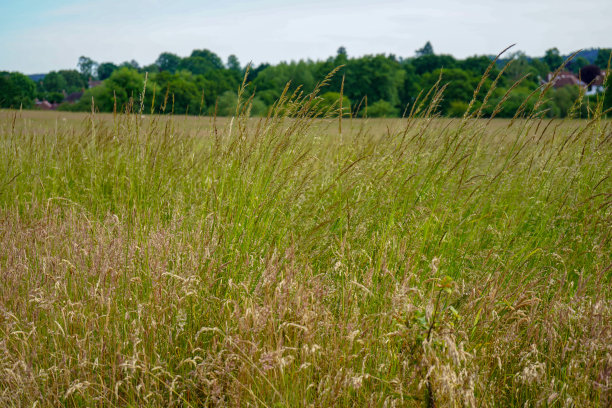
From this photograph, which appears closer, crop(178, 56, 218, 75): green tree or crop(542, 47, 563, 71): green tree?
crop(542, 47, 563, 71): green tree

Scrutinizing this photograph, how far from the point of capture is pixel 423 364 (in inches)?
61.4

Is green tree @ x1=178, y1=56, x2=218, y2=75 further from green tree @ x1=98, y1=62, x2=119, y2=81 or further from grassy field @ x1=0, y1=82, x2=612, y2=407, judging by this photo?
grassy field @ x1=0, y1=82, x2=612, y2=407

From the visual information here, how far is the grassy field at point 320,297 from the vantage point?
5.65 feet

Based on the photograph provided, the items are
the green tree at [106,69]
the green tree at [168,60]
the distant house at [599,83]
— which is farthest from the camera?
the green tree at [168,60]

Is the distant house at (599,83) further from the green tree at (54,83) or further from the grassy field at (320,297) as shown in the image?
the green tree at (54,83)

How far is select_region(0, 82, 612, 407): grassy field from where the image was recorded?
172 cm

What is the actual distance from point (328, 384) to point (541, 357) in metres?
1.05

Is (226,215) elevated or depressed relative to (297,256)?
elevated

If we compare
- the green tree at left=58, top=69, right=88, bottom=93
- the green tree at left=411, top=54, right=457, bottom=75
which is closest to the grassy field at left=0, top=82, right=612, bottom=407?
the green tree at left=411, top=54, right=457, bottom=75

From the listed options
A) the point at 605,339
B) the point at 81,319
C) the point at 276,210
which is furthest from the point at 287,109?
the point at 605,339

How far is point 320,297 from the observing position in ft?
7.20

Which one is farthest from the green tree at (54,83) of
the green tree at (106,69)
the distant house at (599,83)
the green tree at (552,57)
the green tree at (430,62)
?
the distant house at (599,83)

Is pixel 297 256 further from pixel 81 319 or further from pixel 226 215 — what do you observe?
pixel 81 319

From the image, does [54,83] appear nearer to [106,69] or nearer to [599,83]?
[106,69]
